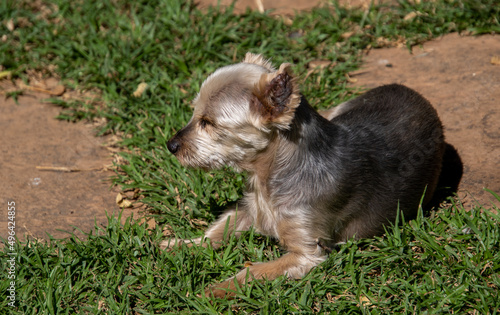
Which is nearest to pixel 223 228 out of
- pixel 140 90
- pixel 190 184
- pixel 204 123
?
pixel 190 184

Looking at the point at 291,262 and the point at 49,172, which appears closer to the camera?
the point at 291,262

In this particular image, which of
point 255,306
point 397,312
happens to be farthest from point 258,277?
point 397,312

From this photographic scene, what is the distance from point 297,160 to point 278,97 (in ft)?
2.00

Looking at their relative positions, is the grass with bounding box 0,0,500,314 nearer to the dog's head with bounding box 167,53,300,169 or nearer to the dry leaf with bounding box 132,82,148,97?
the dry leaf with bounding box 132,82,148,97

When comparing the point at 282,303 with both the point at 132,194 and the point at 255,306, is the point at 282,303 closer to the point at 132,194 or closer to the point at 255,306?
the point at 255,306

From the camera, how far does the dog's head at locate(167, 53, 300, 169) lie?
4.23 metres

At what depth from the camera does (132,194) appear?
599 centimetres

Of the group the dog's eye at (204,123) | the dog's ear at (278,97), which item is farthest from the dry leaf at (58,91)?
the dog's ear at (278,97)

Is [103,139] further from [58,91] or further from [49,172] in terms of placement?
[58,91]

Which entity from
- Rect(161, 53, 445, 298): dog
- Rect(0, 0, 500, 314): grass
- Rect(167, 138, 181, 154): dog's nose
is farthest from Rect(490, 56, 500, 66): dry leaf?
Rect(167, 138, 181, 154): dog's nose

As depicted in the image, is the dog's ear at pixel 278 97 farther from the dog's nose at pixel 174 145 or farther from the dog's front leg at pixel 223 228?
the dog's front leg at pixel 223 228

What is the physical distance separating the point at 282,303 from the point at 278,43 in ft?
14.3

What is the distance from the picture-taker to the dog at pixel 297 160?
4.48 m

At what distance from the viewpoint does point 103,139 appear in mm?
6777
